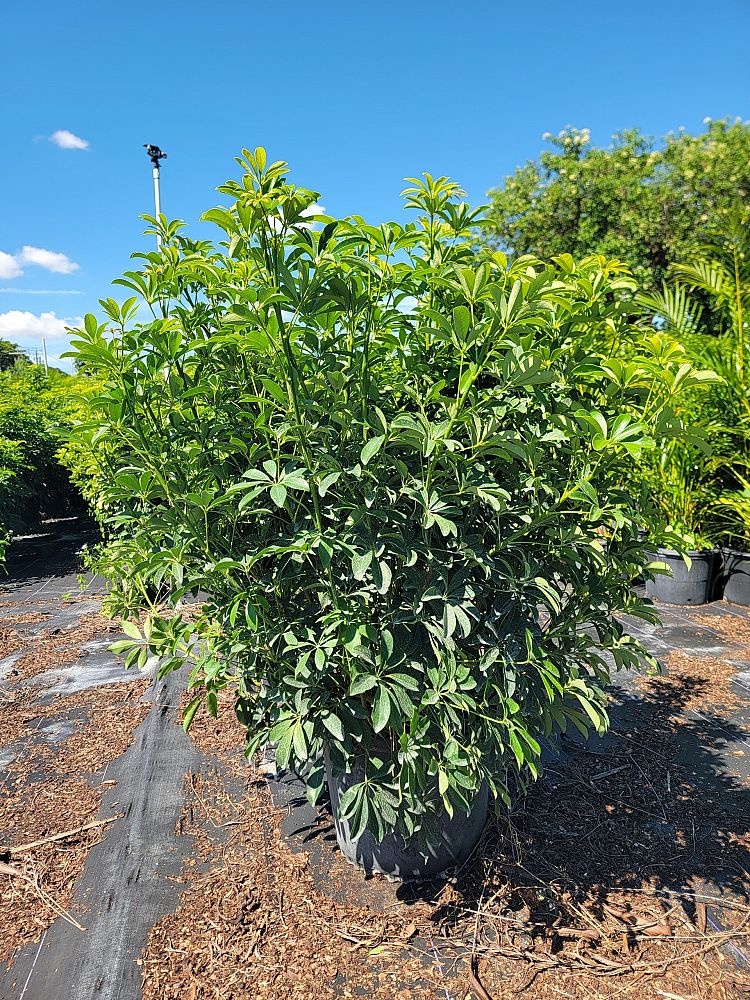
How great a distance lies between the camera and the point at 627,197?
1097cm

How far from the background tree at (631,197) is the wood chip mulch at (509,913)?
29.7 ft

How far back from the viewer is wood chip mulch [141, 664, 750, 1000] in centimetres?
182

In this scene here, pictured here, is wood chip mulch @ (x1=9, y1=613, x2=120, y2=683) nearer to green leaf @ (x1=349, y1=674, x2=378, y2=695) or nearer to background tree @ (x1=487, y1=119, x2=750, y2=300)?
green leaf @ (x1=349, y1=674, x2=378, y2=695)

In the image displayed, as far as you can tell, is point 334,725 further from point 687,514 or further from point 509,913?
point 687,514

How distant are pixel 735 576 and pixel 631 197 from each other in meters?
7.98

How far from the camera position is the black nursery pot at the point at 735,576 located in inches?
221

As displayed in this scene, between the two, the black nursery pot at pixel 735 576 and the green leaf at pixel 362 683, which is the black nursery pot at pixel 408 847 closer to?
the green leaf at pixel 362 683

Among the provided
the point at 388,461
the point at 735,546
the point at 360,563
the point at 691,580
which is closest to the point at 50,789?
the point at 360,563

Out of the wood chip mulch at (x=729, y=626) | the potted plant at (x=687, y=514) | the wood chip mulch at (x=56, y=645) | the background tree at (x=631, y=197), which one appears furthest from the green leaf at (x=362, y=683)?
the background tree at (x=631, y=197)

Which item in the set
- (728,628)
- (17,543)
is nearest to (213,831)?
(728,628)

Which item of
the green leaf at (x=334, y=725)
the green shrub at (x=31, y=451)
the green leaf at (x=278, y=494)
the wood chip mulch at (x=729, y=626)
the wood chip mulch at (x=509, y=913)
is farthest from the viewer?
the green shrub at (x=31, y=451)

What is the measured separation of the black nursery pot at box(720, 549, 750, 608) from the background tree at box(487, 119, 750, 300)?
5.57 m

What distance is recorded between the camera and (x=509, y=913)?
2.04 meters

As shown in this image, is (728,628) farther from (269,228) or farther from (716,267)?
(269,228)
